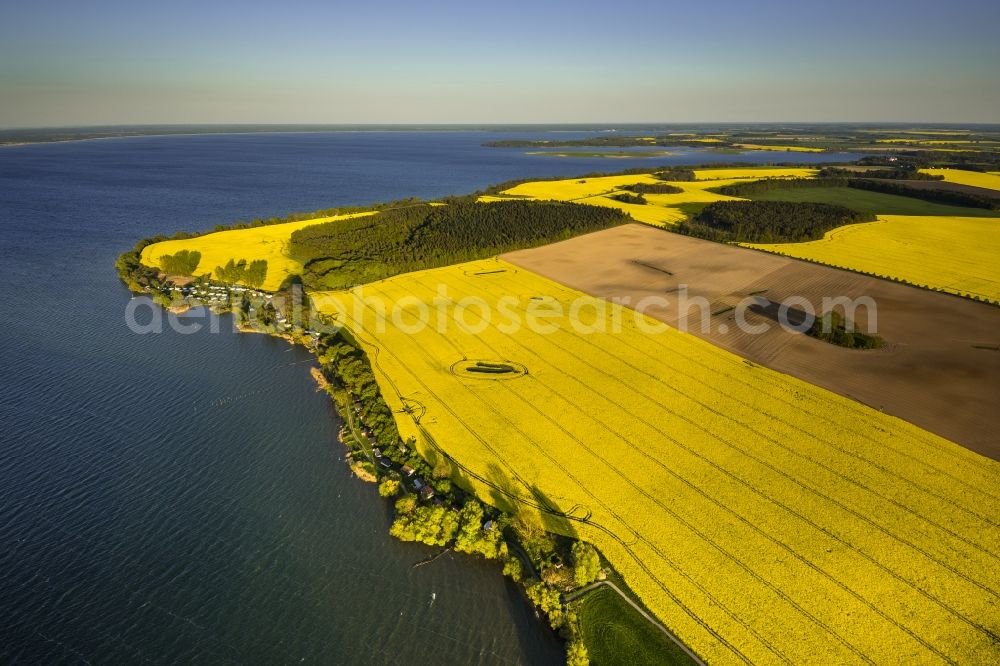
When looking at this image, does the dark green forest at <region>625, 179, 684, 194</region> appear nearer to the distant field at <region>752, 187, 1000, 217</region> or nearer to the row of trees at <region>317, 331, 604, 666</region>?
A: the distant field at <region>752, 187, 1000, 217</region>

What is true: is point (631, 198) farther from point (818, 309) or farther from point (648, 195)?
point (818, 309)

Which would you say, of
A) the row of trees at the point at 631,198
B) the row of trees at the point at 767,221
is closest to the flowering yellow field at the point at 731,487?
the row of trees at the point at 767,221

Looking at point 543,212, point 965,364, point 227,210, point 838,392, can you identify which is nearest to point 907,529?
point 838,392

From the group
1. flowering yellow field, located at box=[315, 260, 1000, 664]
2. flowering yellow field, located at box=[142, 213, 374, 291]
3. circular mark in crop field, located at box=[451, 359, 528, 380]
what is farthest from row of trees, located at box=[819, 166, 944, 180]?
flowering yellow field, located at box=[142, 213, 374, 291]

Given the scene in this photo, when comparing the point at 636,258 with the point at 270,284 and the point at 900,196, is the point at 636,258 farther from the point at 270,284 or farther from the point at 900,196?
the point at 900,196

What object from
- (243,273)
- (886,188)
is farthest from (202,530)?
(886,188)
